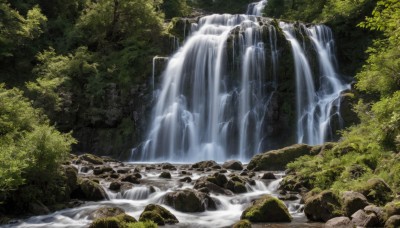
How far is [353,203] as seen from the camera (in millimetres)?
12000

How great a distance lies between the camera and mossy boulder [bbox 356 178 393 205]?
12.3 meters

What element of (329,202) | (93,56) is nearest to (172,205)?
(329,202)

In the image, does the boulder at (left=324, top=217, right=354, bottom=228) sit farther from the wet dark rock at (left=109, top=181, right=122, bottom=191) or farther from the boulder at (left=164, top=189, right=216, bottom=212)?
the wet dark rock at (left=109, top=181, right=122, bottom=191)

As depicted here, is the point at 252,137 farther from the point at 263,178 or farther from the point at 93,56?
the point at 93,56

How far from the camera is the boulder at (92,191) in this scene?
1602 cm

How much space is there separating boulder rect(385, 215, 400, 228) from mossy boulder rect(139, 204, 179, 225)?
6.29m

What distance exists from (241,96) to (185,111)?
5.06 metres

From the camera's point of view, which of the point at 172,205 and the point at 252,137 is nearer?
the point at 172,205

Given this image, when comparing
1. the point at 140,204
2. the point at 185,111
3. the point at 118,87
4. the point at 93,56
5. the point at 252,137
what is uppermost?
the point at 93,56

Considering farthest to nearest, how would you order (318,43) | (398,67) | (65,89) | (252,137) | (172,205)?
(318,43), (65,89), (252,137), (398,67), (172,205)

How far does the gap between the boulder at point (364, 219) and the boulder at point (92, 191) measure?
9.84 m

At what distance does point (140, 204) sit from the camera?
51.3 feet

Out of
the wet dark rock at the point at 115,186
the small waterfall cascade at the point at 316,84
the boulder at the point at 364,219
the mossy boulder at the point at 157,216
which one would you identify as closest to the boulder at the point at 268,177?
the wet dark rock at the point at 115,186

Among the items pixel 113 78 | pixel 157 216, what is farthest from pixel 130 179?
pixel 113 78
